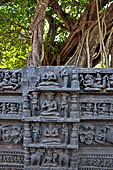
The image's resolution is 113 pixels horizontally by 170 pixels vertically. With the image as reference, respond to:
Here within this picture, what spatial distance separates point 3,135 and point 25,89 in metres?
0.71

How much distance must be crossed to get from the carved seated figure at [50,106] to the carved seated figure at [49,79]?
0.47 feet

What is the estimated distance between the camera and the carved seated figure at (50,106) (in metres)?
2.07

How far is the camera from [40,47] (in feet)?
9.12

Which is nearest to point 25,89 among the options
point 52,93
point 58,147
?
point 52,93

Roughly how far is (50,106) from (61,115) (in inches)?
7.2

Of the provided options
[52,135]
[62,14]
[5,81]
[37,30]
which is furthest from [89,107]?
[62,14]

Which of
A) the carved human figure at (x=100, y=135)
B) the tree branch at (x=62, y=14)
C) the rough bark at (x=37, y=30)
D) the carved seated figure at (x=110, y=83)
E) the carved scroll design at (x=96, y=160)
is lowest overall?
the carved scroll design at (x=96, y=160)

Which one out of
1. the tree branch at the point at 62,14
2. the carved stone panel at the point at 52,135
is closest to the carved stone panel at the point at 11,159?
the carved stone panel at the point at 52,135

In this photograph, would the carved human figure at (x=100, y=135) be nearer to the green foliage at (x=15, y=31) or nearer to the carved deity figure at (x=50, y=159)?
the carved deity figure at (x=50, y=159)

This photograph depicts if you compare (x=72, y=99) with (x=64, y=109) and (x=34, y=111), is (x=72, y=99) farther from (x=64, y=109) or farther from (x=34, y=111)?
(x=34, y=111)

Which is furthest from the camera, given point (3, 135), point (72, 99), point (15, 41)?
point (15, 41)

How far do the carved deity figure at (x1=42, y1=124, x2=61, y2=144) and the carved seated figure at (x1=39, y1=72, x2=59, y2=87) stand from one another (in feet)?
1.76

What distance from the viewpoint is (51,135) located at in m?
2.10

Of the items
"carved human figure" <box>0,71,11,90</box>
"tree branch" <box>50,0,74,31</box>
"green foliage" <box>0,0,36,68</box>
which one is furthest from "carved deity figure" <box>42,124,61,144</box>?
"green foliage" <box>0,0,36,68</box>
